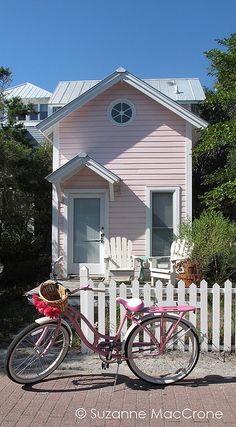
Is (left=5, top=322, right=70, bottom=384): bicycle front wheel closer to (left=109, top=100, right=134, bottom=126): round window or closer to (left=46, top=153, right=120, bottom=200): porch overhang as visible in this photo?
(left=46, top=153, right=120, bottom=200): porch overhang

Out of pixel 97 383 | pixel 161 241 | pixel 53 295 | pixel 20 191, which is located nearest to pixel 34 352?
pixel 53 295

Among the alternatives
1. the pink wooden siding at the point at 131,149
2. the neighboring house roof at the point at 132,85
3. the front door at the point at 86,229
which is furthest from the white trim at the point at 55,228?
the neighboring house roof at the point at 132,85

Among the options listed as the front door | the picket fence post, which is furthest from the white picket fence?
the front door

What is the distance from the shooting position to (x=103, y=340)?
5258mm

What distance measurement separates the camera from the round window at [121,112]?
476 inches

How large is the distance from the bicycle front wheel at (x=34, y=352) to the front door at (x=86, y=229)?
21.1ft

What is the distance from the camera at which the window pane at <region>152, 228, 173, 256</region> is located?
1176 cm

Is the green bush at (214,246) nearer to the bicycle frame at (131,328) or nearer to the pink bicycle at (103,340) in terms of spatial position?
the pink bicycle at (103,340)

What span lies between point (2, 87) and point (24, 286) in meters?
6.21

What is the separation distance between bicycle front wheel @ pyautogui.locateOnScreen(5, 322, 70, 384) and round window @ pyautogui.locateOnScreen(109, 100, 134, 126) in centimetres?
780

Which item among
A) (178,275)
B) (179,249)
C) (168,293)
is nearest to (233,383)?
(168,293)

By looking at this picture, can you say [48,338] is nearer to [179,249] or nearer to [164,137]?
[179,249]

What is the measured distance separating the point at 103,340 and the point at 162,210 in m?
6.88

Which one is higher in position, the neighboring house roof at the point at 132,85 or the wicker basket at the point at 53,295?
the neighboring house roof at the point at 132,85
